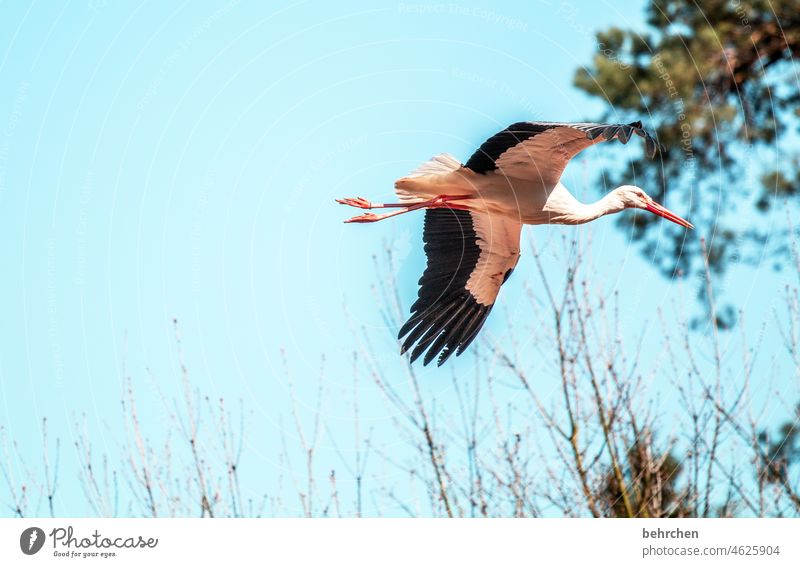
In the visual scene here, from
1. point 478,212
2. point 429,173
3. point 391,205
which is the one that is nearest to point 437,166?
point 429,173

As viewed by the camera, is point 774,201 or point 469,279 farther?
point 774,201

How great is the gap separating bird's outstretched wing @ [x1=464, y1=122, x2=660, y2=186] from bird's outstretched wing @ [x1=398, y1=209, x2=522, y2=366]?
70cm

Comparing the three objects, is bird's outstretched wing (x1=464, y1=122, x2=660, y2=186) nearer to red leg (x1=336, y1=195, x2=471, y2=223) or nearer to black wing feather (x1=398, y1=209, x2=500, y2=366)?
red leg (x1=336, y1=195, x2=471, y2=223)

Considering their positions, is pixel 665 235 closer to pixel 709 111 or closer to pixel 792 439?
pixel 709 111

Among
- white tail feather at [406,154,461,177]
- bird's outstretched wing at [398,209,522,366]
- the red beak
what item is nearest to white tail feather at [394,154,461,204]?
white tail feather at [406,154,461,177]

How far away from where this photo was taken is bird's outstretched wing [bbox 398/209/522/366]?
29.7 feet

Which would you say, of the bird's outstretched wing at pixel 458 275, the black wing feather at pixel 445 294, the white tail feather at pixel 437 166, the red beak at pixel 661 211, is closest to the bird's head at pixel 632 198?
the red beak at pixel 661 211

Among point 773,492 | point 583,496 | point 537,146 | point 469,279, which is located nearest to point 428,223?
point 469,279

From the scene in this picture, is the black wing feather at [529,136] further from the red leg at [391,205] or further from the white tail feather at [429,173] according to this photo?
the red leg at [391,205]

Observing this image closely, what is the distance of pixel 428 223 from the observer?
959 centimetres

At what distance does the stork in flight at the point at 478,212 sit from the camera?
8.48 metres

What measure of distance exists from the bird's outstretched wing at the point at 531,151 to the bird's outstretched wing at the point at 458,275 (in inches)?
27.7
